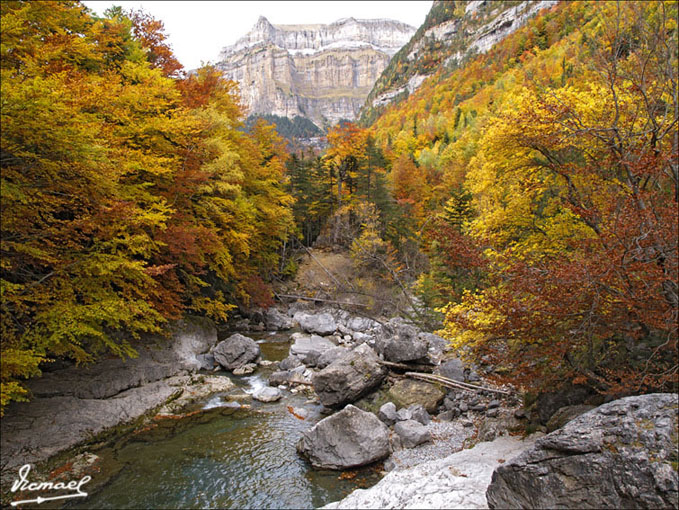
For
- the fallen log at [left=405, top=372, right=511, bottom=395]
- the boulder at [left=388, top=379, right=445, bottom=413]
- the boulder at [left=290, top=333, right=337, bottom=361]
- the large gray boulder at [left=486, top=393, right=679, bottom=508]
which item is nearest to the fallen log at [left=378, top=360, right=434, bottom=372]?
the fallen log at [left=405, top=372, right=511, bottom=395]

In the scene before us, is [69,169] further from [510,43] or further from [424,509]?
[510,43]

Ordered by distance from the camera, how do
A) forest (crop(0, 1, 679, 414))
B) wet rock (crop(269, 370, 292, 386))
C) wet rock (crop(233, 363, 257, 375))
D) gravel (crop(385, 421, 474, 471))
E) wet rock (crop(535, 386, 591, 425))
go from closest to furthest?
forest (crop(0, 1, 679, 414))
wet rock (crop(535, 386, 591, 425))
gravel (crop(385, 421, 474, 471))
wet rock (crop(269, 370, 292, 386))
wet rock (crop(233, 363, 257, 375))

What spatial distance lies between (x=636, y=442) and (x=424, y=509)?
2.94 meters

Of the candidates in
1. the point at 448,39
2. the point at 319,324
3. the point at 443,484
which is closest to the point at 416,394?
the point at 443,484

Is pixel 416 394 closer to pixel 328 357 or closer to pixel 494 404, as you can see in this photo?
pixel 494 404

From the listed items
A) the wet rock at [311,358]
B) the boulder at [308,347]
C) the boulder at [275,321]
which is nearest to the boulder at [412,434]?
the wet rock at [311,358]

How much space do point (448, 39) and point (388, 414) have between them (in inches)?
6346

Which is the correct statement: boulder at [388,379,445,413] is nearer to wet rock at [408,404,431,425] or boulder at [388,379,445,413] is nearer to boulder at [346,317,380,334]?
wet rock at [408,404,431,425]

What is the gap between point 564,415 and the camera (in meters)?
6.74

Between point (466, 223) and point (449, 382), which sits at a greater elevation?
point (466, 223)

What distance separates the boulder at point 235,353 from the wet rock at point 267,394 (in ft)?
9.02

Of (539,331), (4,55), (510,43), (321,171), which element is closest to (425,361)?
(539,331)

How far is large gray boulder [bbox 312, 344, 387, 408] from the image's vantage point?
1069 cm

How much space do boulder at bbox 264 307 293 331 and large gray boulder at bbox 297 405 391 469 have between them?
13.7 meters
